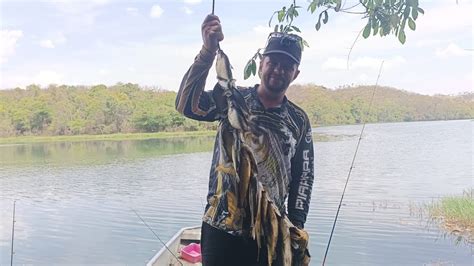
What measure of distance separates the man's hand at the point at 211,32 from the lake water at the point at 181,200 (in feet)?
28.3

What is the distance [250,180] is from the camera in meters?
1.63

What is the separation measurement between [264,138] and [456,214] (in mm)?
12036

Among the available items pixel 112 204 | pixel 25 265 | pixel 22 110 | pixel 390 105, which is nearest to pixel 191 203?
pixel 112 204

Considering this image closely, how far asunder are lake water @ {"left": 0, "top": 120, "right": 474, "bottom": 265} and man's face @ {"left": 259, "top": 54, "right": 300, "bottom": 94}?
27.5 feet

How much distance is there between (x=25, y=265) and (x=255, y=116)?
999 centimetres

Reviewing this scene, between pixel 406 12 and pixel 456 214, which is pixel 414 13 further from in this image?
pixel 456 214

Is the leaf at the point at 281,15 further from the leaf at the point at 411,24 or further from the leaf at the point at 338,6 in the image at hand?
the leaf at the point at 411,24

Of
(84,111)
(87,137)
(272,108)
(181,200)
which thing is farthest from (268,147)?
(87,137)

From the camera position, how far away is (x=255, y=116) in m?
1.76

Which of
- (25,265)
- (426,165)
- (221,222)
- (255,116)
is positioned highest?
(255,116)

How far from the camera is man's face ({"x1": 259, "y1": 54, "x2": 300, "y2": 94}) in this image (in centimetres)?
179

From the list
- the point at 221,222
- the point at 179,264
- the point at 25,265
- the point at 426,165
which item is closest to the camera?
the point at 221,222

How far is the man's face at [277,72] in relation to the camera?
1.79 meters

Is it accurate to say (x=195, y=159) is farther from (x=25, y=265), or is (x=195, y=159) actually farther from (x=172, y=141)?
(x=25, y=265)
